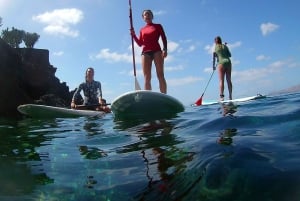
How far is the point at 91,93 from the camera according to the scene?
37.9ft

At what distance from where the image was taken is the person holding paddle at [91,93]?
11328mm

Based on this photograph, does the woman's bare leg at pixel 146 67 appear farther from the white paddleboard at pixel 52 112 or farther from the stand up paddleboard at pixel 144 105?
the white paddleboard at pixel 52 112

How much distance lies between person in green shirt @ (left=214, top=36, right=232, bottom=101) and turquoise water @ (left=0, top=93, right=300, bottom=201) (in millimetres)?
8030

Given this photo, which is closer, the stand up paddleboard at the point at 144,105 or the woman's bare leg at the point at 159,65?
the stand up paddleboard at the point at 144,105

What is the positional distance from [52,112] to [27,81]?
119ft

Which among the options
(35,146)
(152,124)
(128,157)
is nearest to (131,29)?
(152,124)

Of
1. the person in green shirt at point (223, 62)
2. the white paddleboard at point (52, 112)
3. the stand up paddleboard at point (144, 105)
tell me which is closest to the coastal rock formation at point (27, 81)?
the white paddleboard at point (52, 112)

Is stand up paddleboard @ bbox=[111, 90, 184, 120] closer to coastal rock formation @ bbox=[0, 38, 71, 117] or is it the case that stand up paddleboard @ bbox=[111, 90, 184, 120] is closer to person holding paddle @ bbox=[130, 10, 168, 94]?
person holding paddle @ bbox=[130, 10, 168, 94]

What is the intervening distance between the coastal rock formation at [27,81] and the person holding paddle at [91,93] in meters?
23.1

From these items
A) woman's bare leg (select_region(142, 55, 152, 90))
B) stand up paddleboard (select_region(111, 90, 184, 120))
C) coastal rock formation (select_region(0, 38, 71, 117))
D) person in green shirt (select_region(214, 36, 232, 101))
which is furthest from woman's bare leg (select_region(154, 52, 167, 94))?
coastal rock formation (select_region(0, 38, 71, 117))

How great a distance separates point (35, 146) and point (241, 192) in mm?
3379

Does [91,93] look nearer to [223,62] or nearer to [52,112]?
[52,112]

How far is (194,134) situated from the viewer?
15.3 feet

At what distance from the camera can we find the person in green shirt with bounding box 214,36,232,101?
42.5 feet
